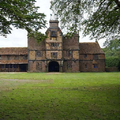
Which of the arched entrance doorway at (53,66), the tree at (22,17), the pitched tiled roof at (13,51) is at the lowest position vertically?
the arched entrance doorway at (53,66)

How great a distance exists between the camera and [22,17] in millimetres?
7953

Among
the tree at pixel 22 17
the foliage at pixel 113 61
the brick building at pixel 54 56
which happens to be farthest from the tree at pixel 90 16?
the foliage at pixel 113 61

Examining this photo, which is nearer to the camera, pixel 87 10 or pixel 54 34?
pixel 87 10

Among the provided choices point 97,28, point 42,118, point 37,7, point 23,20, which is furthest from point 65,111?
Answer: point 97,28

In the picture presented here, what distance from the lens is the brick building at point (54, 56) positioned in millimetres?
40969

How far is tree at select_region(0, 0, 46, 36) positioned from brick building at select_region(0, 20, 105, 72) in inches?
1235

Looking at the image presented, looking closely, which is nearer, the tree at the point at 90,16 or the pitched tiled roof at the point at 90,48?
the tree at the point at 90,16

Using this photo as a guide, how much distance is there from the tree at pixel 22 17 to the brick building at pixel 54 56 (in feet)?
103

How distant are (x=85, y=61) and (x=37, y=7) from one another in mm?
37067

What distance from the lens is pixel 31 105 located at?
7.32 m

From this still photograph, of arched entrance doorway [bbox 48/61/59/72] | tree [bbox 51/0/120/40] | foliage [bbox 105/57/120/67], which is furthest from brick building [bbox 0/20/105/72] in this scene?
tree [bbox 51/0/120/40]

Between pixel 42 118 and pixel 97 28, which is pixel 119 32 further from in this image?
pixel 42 118

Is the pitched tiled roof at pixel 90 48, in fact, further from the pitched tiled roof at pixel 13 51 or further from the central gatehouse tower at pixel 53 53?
the pitched tiled roof at pixel 13 51

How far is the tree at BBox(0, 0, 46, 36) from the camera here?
773 centimetres
